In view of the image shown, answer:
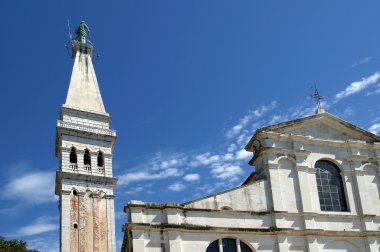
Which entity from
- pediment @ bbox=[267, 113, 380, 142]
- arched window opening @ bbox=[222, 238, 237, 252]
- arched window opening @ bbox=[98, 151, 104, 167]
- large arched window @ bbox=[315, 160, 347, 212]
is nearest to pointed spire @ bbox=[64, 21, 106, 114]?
arched window opening @ bbox=[98, 151, 104, 167]

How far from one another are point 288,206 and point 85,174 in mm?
21578

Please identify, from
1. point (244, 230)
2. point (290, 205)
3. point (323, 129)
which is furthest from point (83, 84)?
point (244, 230)

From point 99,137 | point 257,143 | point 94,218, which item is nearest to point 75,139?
point 99,137

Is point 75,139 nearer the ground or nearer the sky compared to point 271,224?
nearer the sky

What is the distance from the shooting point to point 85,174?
4181 centimetres

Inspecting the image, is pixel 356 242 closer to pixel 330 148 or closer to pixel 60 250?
pixel 330 148

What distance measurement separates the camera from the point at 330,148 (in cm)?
2592

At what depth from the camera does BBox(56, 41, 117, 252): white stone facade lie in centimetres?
3972

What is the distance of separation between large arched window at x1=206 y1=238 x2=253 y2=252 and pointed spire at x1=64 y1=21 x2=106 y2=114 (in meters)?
26.2

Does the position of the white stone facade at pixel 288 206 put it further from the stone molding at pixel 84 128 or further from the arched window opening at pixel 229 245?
the stone molding at pixel 84 128

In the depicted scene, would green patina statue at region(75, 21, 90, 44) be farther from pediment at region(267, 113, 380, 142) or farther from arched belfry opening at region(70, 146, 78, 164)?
pediment at region(267, 113, 380, 142)

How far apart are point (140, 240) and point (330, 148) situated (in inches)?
403

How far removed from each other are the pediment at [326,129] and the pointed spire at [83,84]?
24161 millimetres

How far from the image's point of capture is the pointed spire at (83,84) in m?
46.7
